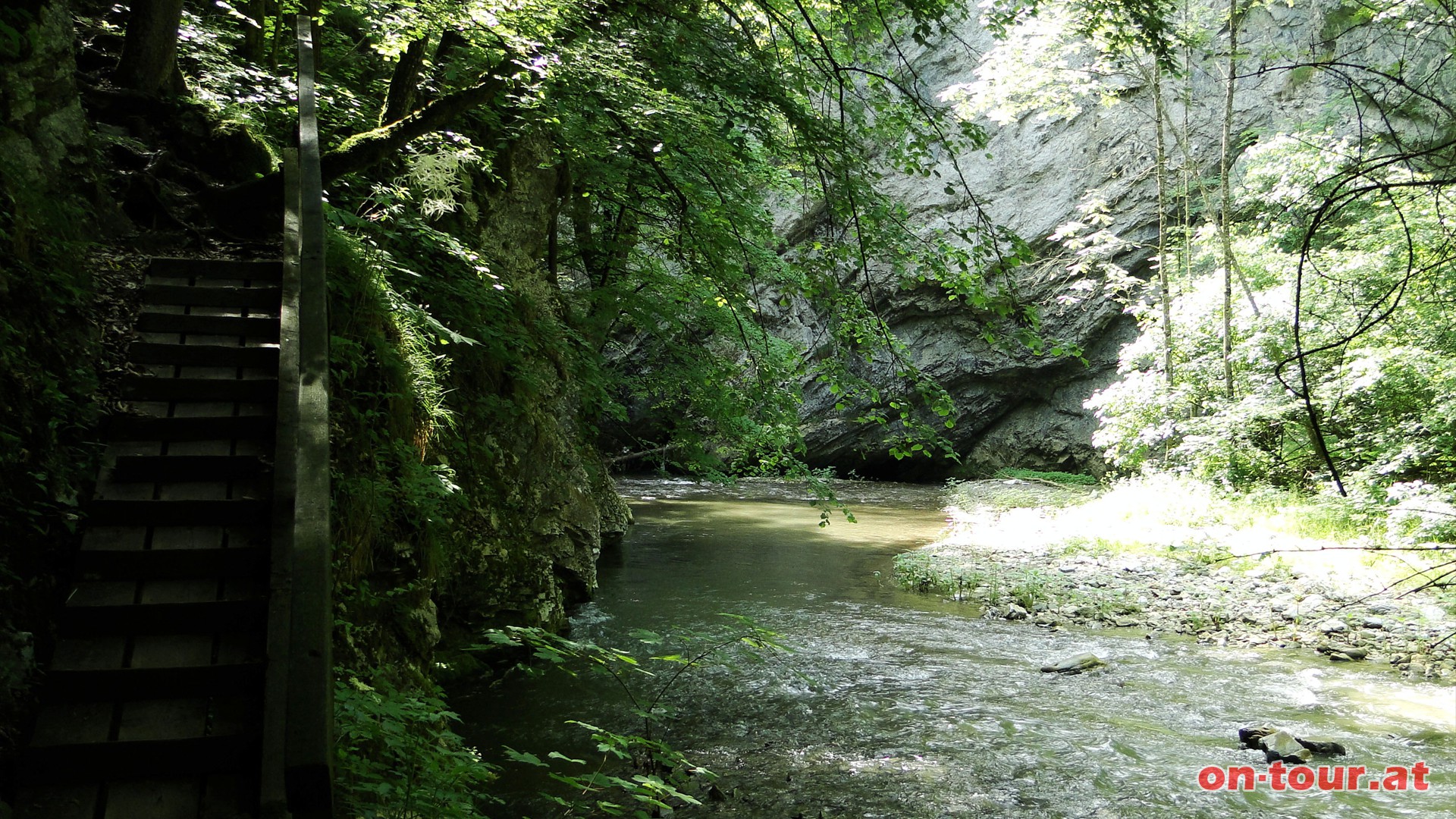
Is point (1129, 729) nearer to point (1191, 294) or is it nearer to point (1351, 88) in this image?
point (1351, 88)

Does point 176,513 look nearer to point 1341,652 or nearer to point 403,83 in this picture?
point 403,83

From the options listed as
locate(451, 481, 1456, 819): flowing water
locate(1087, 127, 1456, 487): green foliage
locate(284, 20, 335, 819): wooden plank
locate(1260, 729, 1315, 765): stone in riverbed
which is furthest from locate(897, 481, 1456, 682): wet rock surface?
locate(284, 20, 335, 819): wooden plank

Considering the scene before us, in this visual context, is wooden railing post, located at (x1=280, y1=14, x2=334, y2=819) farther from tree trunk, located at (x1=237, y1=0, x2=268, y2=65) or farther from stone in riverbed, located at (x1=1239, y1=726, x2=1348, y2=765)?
stone in riverbed, located at (x1=1239, y1=726, x2=1348, y2=765)

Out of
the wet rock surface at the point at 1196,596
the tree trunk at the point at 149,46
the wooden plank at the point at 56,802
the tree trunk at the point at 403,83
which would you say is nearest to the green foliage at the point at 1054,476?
the wet rock surface at the point at 1196,596

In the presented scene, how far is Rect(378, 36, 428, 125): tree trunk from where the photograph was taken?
570cm

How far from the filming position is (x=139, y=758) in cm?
254

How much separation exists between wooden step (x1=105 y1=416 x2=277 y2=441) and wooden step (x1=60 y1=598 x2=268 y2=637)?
98 centimetres

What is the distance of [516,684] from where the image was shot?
6879 millimetres

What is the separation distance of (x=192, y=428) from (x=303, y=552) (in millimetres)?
1864

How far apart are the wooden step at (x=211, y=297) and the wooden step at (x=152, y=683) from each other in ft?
7.81

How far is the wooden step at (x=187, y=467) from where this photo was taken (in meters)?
3.43

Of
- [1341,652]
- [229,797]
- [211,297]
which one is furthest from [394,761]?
[1341,652]

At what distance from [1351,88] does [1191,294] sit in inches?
631

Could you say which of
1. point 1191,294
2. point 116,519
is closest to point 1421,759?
point 116,519
